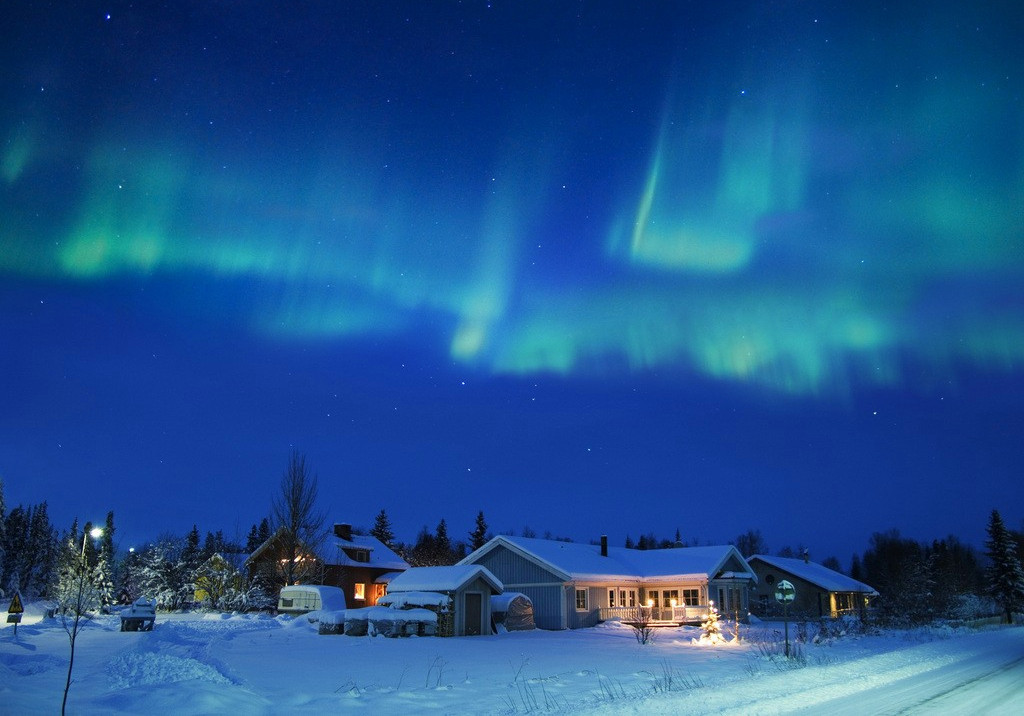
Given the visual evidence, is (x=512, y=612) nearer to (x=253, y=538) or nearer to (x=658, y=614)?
(x=658, y=614)

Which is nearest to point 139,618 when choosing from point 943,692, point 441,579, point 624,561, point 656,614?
point 441,579

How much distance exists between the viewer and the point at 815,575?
6334 cm

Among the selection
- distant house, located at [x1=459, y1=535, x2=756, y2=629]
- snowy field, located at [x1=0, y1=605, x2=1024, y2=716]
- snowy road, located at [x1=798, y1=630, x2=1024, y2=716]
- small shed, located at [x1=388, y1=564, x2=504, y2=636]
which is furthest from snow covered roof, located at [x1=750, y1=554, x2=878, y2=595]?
snowy road, located at [x1=798, y1=630, x2=1024, y2=716]

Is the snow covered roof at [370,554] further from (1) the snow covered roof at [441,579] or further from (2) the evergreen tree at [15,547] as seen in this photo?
(2) the evergreen tree at [15,547]

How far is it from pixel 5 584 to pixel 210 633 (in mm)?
82627

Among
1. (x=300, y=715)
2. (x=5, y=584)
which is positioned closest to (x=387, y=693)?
(x=300, y=715)

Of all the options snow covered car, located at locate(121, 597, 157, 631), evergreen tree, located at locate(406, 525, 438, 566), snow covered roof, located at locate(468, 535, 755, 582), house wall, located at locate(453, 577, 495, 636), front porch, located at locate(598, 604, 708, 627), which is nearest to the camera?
snow covered car, located at locate(121, 597, 157, 631)

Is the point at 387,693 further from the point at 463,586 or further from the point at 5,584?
the point at 5,584

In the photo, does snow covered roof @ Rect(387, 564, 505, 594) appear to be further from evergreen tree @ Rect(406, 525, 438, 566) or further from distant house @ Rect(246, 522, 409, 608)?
evergreen tree @ Rect(406, 525, 438, 566)

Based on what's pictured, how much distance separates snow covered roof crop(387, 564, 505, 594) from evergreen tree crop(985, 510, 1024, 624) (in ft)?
156

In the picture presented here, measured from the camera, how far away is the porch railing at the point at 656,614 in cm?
4625

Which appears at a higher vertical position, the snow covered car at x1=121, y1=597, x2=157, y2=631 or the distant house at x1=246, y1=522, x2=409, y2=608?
the distant house at x1=246, y1=522, x2=409, y2=608

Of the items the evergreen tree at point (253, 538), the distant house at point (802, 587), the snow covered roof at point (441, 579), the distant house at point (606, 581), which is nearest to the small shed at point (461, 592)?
the snow covered roof at point (441, 579)

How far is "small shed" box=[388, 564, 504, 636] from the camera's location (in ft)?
119
